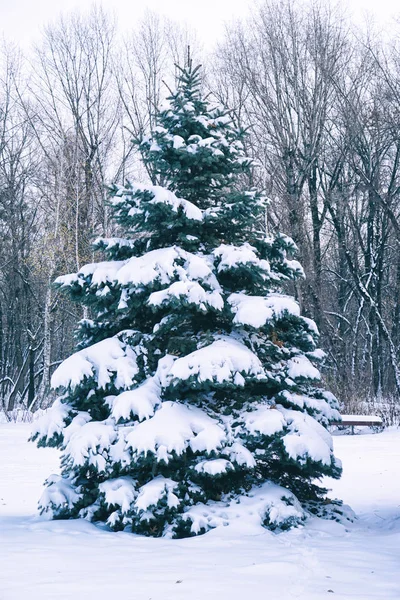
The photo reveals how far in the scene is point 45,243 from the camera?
2072cm

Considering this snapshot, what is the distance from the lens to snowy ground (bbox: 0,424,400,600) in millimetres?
3980

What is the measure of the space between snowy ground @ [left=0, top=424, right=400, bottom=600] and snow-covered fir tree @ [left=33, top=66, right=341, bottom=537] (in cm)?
33

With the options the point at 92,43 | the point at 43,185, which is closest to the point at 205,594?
the point at 43,185

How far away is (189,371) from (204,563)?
1772 millimetres

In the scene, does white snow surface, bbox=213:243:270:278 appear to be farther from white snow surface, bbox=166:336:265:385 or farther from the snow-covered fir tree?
white snow surface, bbox=166:336:265:385

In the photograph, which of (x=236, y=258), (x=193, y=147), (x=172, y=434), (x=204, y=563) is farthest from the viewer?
(x=193, y=147)

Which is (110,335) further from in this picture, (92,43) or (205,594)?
(92,43)

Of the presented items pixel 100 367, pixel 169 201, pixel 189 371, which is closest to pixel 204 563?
pixel 189 371

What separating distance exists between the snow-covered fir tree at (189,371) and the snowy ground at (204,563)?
1.08 ft

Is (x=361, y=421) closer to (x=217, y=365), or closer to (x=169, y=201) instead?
(x=217, y=365)

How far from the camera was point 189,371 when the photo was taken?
5.80 meters

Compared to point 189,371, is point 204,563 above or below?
below

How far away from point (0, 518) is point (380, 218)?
66.9 feet

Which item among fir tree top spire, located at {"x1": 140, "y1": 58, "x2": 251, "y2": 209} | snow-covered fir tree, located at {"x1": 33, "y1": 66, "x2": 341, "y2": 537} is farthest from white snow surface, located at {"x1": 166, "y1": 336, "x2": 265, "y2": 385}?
fir tree top spire, located at {"x1": 140, "y1": 58, "x2": 251, "y2": 209}
